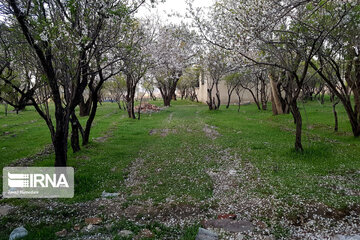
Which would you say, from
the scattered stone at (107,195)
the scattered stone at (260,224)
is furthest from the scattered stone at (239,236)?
the scattered stone at (107,195)

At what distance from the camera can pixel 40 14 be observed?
25.8ft

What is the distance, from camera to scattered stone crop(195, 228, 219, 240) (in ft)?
17.0

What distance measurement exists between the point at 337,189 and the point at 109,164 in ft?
24.6

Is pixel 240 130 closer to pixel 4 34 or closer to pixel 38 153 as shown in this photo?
pixel 38 153

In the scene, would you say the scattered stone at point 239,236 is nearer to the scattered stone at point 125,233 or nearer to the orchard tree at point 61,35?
the scattered stone at point 125,233

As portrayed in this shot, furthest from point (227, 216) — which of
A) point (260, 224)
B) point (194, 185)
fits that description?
point (194, 185)

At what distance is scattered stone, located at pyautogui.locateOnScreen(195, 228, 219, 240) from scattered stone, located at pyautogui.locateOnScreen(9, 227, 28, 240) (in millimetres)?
3309

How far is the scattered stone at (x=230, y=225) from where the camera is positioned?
559 cm

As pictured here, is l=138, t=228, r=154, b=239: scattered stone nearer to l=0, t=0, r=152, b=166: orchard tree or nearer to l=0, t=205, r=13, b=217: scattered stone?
l=0, t=205, r=13, b=217: scattered stone

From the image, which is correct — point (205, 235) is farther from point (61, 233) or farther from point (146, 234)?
point (61, 233)

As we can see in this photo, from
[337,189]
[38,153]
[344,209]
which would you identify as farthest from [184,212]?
[38,153]

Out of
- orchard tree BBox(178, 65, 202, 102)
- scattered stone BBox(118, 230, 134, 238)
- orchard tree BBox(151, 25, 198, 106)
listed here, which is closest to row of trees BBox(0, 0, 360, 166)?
orchard tree BBox(151, 25, 198, 106)

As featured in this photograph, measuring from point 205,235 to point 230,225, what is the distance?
0.76 m

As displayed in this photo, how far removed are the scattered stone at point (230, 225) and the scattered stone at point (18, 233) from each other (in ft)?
11.6
